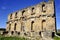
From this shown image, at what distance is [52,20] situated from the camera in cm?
2112

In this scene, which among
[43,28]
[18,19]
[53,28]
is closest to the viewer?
[53,28]

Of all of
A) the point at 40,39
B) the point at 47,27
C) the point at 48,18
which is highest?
the point at 48,18

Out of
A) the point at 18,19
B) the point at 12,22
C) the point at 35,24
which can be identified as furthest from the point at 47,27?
the point at 12,22

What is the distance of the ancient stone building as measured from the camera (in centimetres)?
2122

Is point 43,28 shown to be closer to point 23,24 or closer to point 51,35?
point 23,24

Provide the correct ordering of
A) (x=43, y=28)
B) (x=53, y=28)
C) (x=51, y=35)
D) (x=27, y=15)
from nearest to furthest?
(x=51, y=35)
(x=53, y=28)
(x=43, y=28)
(x=27, y=15)

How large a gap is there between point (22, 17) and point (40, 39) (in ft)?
39.9

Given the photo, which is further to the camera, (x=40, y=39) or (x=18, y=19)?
(x=18, y=19)

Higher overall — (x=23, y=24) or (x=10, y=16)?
(x=10, y=16)

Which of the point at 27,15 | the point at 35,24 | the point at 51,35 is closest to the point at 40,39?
the point at 51,35

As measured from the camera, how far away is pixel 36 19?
77.5 ft

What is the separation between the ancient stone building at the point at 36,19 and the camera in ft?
69.6

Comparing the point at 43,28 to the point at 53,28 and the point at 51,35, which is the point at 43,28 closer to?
the point at 53,28

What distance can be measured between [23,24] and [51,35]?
1187cm
